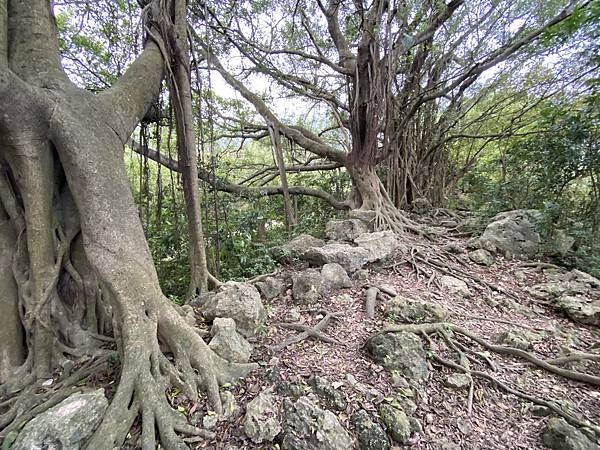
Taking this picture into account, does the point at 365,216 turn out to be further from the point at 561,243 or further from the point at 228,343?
the point at 228,343

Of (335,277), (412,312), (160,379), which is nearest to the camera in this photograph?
(160,379)

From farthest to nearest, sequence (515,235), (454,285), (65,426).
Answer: (515,235)
(454,285)
(65,426)

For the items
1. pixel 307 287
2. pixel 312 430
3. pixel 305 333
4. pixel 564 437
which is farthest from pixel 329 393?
pixel 564 437

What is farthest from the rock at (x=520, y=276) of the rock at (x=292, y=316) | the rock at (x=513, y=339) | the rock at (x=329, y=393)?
the rock at (x=329, y=393)

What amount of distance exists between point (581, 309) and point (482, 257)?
1092mm

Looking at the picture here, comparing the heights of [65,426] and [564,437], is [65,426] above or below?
above

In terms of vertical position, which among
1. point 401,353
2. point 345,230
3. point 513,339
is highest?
point 345,230

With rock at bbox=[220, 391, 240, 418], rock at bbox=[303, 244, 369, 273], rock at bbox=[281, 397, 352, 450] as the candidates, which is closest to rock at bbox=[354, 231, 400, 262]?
rock at bbox=[303, 244, 369, 273]

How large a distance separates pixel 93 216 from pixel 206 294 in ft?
3.66

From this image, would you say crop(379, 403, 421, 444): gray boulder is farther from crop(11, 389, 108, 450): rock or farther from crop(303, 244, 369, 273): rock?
crop(303, 244, 369, 273): rock

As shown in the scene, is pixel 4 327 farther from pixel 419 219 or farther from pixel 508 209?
pixel 508 209

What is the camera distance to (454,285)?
289 cm

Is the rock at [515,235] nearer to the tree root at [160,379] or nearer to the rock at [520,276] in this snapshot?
the rock at [520,276]

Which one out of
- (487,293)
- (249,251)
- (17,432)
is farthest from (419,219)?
(17,432)
